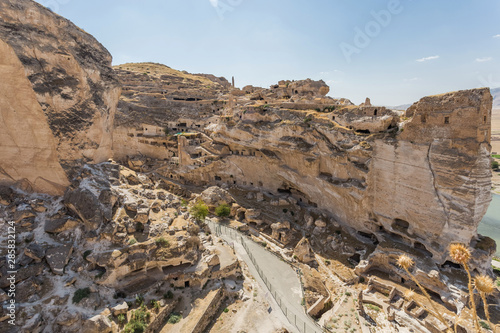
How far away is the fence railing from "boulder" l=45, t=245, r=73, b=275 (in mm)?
10458

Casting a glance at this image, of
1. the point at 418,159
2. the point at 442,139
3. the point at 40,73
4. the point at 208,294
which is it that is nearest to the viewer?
the point at 40,73

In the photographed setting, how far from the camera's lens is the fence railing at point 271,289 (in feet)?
43.0

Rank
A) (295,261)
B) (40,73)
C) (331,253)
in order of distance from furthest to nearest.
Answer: (331,253) → (295,261) → (40,73)

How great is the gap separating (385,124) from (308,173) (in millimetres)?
7839

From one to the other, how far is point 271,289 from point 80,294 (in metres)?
9.75

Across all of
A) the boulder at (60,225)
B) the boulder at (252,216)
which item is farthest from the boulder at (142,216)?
the boulder at (252,216)

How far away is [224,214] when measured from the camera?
73.0ft

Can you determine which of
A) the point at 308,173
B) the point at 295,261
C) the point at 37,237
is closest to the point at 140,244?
the point at 37,237

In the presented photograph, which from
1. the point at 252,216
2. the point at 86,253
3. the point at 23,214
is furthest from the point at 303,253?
the point at 23,214

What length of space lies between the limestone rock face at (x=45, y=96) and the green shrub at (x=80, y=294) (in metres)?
4.59

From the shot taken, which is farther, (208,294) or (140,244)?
(208,294)

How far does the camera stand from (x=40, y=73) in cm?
1062

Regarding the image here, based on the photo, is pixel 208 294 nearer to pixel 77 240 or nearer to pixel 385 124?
pixel 77 240

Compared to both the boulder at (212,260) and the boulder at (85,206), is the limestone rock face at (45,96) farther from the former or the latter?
the boulder at (212,260)
